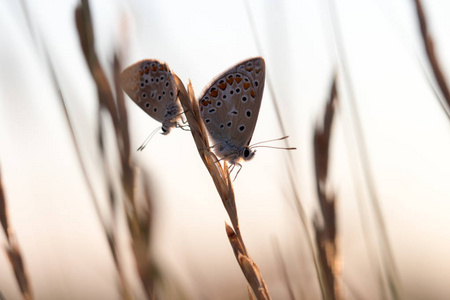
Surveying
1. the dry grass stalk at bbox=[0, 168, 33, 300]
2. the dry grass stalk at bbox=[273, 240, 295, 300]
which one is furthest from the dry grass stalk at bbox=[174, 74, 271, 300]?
the dry grass stalk at bbox=[0, 168, 33, 300]

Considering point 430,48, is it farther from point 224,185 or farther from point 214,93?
point 214,93

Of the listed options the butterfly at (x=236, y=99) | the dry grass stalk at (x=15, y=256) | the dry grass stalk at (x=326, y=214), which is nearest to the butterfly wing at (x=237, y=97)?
Answer: the butterfly at (x=236, y=99)

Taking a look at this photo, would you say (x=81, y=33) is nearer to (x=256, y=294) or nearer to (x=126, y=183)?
(x=126, y=183)

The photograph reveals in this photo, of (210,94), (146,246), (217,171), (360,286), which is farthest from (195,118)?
(360,286)

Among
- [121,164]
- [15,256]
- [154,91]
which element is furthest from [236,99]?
[15,256]

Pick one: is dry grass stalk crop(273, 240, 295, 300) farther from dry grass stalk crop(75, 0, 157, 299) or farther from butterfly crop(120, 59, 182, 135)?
butterfly crop(120, 59, 182, 135)
